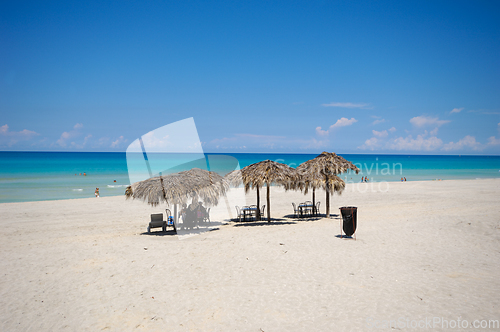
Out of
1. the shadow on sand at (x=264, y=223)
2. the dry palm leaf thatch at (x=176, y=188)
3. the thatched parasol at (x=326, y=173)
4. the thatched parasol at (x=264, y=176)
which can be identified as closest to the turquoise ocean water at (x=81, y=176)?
the dry palm leaf thatch at (x=176, y=188)

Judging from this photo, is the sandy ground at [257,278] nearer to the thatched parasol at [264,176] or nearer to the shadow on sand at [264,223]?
the shadow on sand at [264,223]

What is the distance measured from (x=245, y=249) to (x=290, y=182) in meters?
4.97

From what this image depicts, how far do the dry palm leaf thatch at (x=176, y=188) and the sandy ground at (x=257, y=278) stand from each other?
1443 millimetres

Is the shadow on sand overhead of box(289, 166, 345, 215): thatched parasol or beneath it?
beneath

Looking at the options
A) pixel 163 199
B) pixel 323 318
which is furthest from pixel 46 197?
pixel 323 318

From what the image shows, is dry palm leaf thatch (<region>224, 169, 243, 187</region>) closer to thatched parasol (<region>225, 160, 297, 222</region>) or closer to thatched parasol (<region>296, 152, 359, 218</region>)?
thatched parasol (<region>225, 160, 297, 222</region>)

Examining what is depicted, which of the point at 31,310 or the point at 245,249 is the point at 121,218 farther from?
the point at 31,310

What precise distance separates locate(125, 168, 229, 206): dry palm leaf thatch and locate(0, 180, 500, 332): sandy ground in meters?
1.44

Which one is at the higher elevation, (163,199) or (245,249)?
(163,199)

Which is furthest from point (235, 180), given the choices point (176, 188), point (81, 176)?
point (81, 176)

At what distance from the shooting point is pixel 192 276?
6.55 metres

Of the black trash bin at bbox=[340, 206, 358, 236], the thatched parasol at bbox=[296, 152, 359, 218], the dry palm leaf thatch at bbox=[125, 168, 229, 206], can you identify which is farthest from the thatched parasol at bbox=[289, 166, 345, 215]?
the dry palm leaf thatch at bbox=[125, 168, 229, 206]

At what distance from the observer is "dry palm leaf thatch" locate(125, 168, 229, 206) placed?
10383mm

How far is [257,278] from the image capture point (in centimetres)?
634
